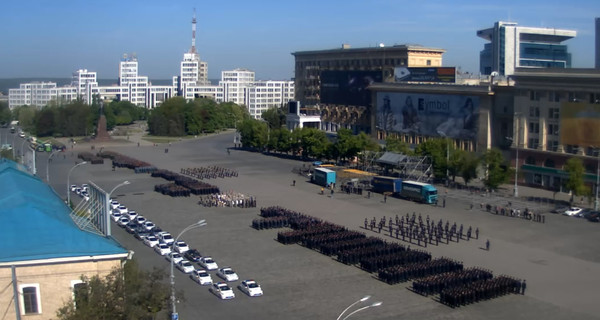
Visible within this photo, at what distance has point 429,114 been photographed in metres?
65.1

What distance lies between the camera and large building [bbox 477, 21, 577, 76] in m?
118

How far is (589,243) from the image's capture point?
34344 mm

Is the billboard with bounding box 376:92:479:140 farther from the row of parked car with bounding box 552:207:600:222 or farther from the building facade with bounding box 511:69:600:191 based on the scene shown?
the row of parked car with bounding box 552:207:600:222

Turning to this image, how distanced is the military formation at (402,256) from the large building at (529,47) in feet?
286

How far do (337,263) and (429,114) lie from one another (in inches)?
1491

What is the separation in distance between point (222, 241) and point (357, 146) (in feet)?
105

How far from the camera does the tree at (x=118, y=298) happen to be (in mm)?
15695

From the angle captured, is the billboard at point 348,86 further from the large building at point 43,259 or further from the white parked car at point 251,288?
the large building at point 43,259

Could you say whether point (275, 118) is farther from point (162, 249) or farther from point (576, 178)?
point (162, 249)

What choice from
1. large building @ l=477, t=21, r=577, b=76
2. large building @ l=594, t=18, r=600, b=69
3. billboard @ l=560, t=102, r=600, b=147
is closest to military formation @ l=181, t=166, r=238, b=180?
billboard @ l=560, t=102, r=600, b=147

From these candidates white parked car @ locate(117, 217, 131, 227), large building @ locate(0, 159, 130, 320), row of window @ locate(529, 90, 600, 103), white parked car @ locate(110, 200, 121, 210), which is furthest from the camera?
row of window @ locate(529, 90, 600, 103)

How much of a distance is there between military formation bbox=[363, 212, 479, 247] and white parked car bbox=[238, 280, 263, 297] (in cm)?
1128

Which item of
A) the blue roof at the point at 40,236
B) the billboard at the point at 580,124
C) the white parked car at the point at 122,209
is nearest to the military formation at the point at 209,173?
the white parked car at the point at 122,209

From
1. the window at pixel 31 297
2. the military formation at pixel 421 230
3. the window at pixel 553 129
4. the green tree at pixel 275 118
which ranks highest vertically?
the green tree at pixel 275 118
